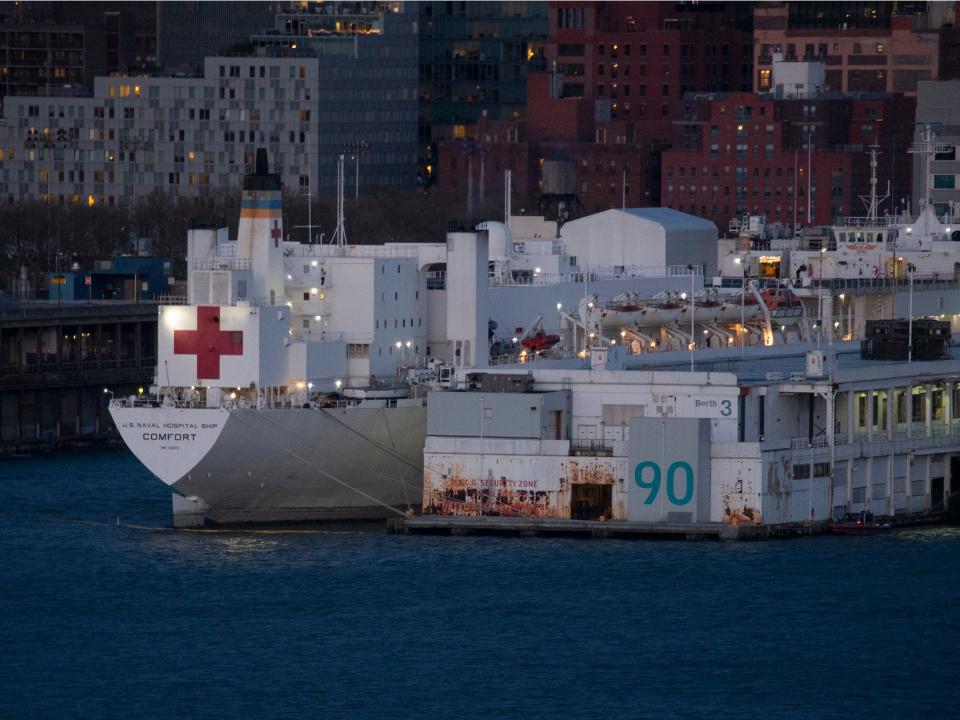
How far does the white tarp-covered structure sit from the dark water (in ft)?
93.6

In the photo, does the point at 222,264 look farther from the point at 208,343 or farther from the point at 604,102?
the point at 604,102

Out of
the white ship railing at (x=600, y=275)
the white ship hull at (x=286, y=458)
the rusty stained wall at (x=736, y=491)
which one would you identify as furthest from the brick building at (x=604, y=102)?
the rusty stained wall at (x=736, y=491)

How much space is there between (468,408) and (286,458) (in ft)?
15.1

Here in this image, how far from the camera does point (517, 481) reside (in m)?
69.4

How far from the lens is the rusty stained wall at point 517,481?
2721 inches

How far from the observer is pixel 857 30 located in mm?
192375

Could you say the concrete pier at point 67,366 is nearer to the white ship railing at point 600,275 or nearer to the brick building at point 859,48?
the white ship railing at point 600,275

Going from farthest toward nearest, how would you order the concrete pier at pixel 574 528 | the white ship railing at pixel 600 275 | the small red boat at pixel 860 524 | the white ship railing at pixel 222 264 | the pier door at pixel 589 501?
the white ship railing at pixel 600 275 → the white ship railing at pixel 222 264 → the small red boat at pixel 860 524 → the pier door at pixel 589 501 → the concrete pier at pixel 574 528

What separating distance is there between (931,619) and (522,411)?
1211cm

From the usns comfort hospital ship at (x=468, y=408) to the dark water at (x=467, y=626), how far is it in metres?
1.45

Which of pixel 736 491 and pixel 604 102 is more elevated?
pixel 604 102

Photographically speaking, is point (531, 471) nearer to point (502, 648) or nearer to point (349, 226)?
point (502, 648)

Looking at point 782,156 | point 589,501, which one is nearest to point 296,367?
point 589,501

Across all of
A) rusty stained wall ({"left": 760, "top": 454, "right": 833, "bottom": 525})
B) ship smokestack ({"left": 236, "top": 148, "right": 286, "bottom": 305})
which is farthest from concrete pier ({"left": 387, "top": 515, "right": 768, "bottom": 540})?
ship smokestack ({"left": 236, "top": 148, "right": 286, "bottom": 305})
